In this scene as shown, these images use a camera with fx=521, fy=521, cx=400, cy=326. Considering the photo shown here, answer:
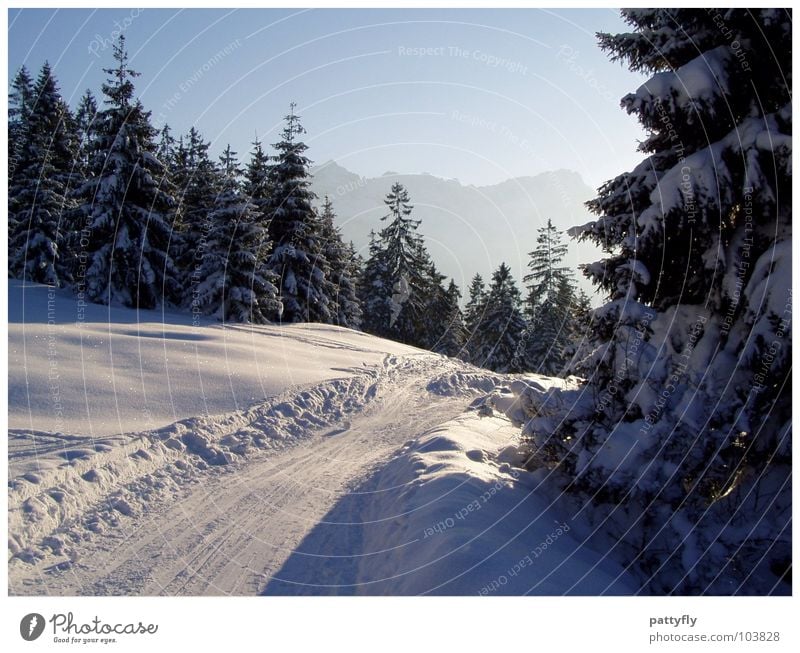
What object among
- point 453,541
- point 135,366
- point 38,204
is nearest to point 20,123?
point 38,204

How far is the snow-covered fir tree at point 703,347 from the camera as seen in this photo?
6.37 m

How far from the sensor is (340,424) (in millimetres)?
11914

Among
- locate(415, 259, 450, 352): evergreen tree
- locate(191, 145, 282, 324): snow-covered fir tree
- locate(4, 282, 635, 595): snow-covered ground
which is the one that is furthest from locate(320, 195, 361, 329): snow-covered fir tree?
locate(4, 282, 635, 595): snow-covered ground

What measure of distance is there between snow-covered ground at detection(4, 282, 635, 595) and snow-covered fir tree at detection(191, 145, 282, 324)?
9790mm

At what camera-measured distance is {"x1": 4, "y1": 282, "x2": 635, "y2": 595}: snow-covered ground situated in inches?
219

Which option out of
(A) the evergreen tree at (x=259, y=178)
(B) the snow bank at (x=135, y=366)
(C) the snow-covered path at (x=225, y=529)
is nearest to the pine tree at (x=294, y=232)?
(A) the evergreen tree at (x=259, y=178)

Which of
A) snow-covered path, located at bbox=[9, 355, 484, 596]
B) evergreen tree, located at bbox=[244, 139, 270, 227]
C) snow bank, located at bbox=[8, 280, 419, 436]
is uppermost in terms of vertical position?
A: evergreen tree, located at bbox=[244, 139, 270, 227]

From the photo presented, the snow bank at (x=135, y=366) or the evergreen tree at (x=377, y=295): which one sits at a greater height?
the evergreen tree at (x=377, y=295)

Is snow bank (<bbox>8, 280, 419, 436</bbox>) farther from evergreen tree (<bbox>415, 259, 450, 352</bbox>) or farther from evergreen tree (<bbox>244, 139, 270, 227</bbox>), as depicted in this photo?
evergreen tree (<bbox>415, 259, 450, 352</bbox>)

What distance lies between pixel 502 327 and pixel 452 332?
640 centimetres

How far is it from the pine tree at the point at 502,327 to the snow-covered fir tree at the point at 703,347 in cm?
2792

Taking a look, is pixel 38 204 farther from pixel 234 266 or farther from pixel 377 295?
pixel 377 295

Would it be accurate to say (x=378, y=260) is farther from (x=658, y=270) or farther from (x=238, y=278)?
(x=658, y=270)

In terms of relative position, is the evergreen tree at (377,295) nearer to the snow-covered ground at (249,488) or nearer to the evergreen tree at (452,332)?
the evergreen tree at (452,332)
